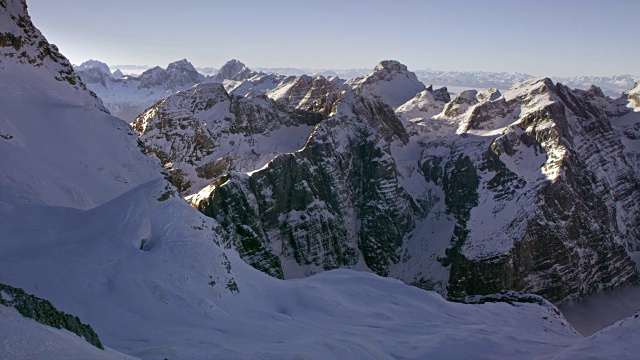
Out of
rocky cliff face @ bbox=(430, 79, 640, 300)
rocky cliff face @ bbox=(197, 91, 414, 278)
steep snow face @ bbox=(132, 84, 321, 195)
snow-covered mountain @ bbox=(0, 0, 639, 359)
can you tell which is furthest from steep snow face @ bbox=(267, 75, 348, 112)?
snow-covered mountain @ bbox=(0, 0, 639, 359)

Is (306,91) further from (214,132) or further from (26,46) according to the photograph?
(26,46)

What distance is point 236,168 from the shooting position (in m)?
120

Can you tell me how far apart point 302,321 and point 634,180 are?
144078 mm

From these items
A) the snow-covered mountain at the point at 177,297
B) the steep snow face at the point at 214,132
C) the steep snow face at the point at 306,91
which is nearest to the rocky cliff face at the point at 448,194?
the steep snow face at the point at 214,132

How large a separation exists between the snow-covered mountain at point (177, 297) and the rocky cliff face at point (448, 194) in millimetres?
55816

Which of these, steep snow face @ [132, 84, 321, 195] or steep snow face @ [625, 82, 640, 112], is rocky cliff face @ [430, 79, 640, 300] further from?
steep snow face @ [132, 84, 321, 195]

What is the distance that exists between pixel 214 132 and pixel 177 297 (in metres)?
107

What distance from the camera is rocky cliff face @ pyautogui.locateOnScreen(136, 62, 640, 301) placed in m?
107

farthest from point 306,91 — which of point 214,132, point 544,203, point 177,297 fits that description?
point 177,297

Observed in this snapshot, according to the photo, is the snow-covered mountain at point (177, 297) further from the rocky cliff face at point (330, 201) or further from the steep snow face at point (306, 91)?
the steep snow face at point (306, 91)

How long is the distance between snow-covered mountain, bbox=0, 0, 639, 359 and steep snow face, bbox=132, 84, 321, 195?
6927 centimetres

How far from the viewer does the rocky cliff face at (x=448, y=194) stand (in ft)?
350

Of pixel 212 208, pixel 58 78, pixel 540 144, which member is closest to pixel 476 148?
pixel 540 144

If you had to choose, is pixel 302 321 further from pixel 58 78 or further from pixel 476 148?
pixel 476 148
